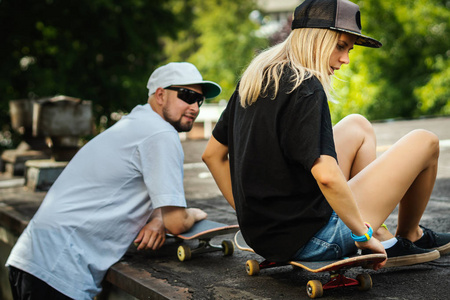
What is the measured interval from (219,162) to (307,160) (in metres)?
0.84

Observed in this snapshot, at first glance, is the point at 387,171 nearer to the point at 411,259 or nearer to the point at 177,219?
the point at 411,259

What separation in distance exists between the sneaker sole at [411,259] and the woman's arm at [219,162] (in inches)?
34.6

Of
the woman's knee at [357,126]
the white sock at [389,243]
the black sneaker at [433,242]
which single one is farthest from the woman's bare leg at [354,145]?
the black sneaker at [433,242]

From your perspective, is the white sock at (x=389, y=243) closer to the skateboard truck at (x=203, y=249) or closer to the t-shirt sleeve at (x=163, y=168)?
the skateboard truck at (x=203, y=249)

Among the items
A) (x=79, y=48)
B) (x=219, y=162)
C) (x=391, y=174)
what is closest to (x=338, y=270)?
(x=391, y=174)

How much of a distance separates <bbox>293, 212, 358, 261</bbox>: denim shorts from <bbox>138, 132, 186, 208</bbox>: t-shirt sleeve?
939mm

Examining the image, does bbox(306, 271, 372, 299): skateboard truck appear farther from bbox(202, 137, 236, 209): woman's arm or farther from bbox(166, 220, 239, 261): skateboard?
bbox(166, 220, 239, 261): skateboard

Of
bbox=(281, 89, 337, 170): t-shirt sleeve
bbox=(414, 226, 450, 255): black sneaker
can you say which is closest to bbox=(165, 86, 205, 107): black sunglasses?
bbox=(281, 89, 337, 170): t-shirt sleeve

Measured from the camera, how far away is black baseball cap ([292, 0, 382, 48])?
252cm

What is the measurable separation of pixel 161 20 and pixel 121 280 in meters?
11.6

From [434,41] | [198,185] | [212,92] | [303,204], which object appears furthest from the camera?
[434,41]

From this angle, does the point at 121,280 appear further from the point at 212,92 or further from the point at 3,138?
the point at 3,138

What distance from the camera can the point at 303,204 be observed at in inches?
101

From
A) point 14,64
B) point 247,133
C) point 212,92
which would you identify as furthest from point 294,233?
point 14,64
